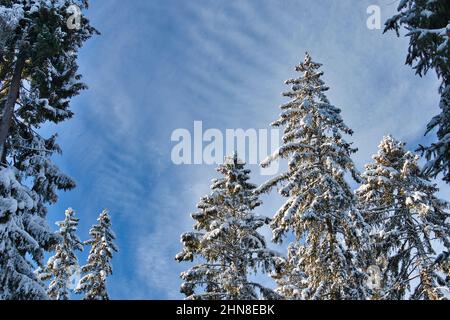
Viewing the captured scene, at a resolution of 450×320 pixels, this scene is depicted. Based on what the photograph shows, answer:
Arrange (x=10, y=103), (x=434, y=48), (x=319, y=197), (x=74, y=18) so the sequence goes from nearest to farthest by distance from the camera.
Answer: (x=434, y=48) → (x=10, y=103) → (x=74, y=18) → (x=319, y=197)

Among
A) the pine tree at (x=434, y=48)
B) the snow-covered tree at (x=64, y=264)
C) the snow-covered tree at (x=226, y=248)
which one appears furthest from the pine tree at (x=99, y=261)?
the pine tree at (x=434, y=48)

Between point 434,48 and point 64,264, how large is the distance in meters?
28.6

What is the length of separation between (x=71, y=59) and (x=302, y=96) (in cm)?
1115

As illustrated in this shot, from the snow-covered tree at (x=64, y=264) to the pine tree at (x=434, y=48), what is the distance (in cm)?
2484

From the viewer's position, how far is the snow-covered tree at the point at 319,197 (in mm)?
16250

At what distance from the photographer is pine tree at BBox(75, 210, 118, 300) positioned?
89.5 feet

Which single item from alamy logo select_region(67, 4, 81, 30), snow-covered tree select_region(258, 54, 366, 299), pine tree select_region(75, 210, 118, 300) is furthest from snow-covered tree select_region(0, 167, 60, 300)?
pine tree select_region(75, 210, 118, 300)

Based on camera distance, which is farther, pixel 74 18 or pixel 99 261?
pixel 99 261

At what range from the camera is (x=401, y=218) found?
20.4m

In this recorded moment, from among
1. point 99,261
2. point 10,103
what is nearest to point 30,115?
point 10,103

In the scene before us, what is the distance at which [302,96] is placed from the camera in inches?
797

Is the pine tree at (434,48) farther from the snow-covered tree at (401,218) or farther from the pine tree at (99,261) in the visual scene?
the pine tree at (99,261)

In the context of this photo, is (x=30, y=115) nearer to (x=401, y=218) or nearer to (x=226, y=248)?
(x=226, y=248)
